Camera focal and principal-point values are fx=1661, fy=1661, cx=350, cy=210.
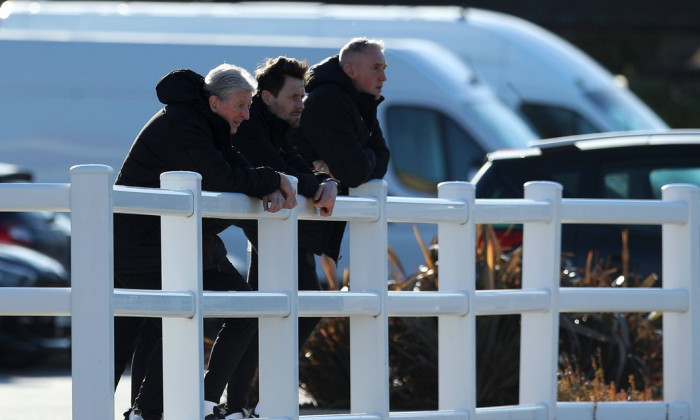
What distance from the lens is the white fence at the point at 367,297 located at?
5824 mm

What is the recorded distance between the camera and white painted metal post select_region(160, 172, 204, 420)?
Answer: 622cm

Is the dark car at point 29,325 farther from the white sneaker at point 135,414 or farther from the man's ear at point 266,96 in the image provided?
the white sneaker at point 135,414

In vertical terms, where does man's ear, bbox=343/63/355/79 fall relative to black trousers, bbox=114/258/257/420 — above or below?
above

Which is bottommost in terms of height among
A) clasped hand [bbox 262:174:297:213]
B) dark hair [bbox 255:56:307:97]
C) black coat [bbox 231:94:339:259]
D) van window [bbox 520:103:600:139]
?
clasped hand [bbox 262:174:297:213]

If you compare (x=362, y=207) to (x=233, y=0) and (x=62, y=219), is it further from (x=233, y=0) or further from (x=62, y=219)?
(x=233, y=0)

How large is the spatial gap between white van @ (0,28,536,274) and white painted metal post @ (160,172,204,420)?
7.61 meters

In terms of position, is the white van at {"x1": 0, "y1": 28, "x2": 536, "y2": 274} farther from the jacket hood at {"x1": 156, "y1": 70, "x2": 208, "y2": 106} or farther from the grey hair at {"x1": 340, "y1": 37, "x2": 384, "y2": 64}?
the jacket hood at {"x1": 156, "y1": 70, "x2": 208, "y2": 106}

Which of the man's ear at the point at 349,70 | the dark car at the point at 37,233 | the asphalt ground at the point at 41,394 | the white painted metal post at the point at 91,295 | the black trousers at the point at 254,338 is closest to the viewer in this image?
the white painted metal post at the point at 91,295

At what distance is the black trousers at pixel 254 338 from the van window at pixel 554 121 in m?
9.30

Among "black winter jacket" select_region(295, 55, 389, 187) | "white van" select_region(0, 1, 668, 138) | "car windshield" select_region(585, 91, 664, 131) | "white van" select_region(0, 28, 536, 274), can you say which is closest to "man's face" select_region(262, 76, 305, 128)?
"black winter jacket" select_region(295, 55, 389, 187)

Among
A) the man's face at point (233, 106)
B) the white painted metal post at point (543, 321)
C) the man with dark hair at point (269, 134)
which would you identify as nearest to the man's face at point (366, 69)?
the man with dark hair at point (269, 134)

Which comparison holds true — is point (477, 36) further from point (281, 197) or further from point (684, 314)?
point (281, 197)

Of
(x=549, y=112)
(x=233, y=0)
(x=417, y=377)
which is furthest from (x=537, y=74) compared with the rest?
(x=233, y=0)

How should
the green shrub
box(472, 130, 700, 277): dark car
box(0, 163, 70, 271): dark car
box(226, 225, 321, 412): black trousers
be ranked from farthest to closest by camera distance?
box(0, 163, 70, 271): dark car, box(472, 130, 700, 277): dark car, the green shrub, box(226, 225, 321, 412): black trousers
